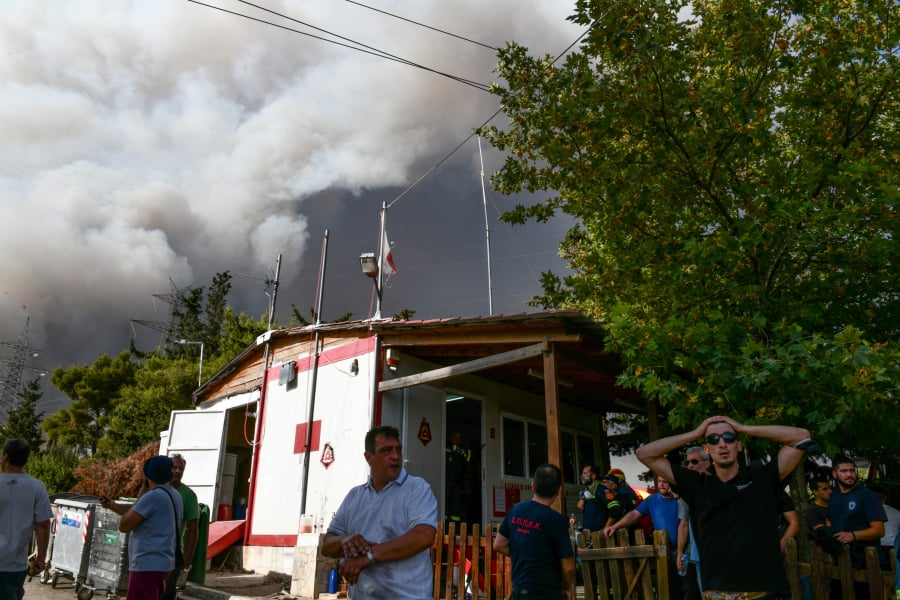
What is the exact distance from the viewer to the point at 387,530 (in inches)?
125

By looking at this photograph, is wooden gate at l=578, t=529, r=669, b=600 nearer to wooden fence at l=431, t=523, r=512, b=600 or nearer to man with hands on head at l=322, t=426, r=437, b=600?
wooden fence at l=431, t=523, r=512, b=600

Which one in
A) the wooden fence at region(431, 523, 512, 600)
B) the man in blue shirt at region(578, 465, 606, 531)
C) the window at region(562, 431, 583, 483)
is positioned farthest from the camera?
the window at region(562, 431, 583, 483)

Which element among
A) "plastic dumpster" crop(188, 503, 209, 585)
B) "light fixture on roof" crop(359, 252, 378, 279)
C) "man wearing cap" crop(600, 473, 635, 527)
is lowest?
"plastic dumpster" crop(188, 503, 209, 585)

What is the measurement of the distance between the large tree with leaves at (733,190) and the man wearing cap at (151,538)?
15.0 feet

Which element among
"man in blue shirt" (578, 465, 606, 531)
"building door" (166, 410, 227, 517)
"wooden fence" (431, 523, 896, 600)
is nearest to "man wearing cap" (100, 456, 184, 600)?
"wooden fence" (431, 523, 896, 600)

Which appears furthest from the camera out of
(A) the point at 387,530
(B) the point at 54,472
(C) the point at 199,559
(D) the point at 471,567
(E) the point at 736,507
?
(B) the point at 54,472

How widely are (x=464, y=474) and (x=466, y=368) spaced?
3.22 meters

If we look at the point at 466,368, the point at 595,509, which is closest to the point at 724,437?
the point at 595,509

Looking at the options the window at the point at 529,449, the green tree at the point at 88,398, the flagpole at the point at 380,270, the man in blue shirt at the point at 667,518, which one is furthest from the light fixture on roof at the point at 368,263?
the green tree at the point at 88,398

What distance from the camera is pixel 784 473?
3.38 m

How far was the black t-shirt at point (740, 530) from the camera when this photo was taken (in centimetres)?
318

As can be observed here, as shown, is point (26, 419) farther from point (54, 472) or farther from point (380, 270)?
point (380, 270)

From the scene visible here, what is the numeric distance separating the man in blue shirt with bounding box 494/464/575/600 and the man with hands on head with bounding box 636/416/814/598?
1168 millimetres

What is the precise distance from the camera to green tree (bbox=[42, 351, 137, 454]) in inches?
1722
